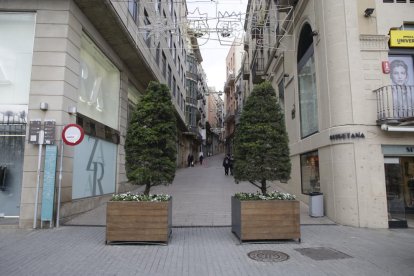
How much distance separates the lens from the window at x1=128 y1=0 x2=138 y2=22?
1406 centimetres

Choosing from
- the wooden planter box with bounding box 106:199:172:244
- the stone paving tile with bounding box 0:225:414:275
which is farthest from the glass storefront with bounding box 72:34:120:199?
the wooden planter box with bounding box 106:199:172:244

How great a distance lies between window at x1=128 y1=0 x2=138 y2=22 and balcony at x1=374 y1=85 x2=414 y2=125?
10.4 metres

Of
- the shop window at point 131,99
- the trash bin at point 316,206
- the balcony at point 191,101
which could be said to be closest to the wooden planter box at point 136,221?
the trash bin at point 316,206

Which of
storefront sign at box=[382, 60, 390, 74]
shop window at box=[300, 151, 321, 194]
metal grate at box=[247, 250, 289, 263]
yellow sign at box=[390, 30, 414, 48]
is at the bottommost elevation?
metal grate at box=[247, 250, 289, 263]

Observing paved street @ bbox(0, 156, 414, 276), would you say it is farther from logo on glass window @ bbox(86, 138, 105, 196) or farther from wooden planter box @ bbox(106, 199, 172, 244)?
logo on glass window @ bbox(86, 138, 105, 196)

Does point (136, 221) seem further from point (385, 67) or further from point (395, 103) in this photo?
point (385, 67)

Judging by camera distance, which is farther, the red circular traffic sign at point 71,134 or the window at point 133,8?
the window at point 133,8

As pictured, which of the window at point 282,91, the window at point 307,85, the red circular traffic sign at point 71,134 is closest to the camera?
the red circular traffic sign at point 71,134

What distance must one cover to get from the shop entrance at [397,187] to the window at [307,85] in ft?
9.00

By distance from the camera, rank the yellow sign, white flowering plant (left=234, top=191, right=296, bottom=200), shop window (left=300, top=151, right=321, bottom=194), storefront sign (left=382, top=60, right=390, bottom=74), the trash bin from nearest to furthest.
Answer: white flowering plant (left=234, top=191, right=296, bottom=200) < storefront sign (left=382, top=60, right=390, bottom=74) < the yellow sign < the trash bin < shop window (left=300, top=151, right=321, bottom=194)

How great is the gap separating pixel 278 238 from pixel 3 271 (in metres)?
5.20

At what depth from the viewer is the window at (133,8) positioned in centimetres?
1406

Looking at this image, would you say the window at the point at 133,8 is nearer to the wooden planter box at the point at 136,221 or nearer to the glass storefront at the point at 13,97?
the glass storefront at the point at 13,97

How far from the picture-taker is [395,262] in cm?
575
